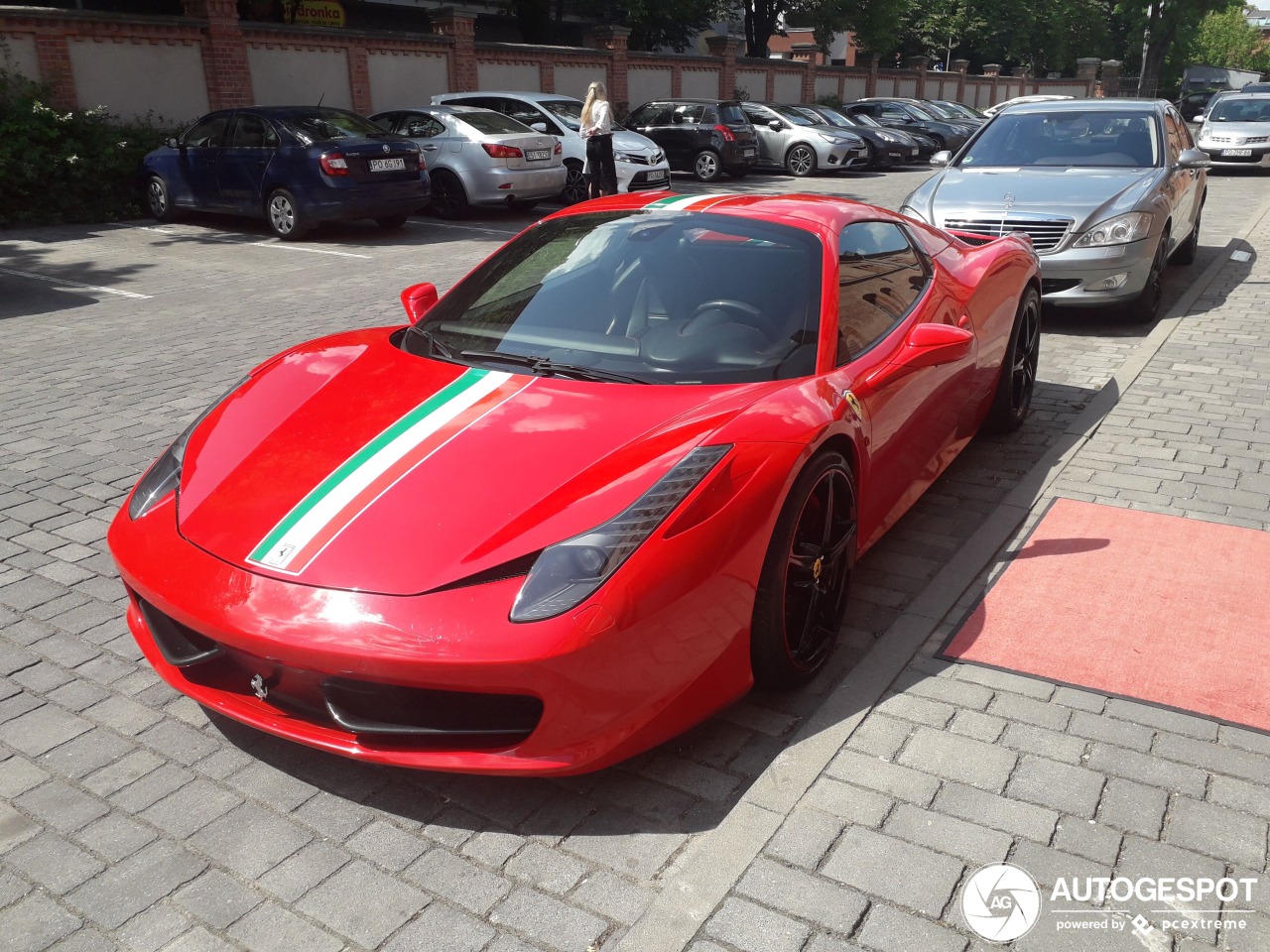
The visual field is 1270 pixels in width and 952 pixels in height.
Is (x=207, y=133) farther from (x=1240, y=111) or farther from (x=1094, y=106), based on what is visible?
(x=1240, y=111)

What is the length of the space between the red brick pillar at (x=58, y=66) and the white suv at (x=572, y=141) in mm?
5387

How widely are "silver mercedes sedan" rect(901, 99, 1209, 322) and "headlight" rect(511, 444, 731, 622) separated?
5653mm

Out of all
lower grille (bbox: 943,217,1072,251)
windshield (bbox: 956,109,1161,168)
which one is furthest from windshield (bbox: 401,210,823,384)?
windshield (bbox: 956,109,1161,168)

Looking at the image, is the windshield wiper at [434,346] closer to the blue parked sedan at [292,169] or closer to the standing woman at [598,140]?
the blue parked sedan at [292,169]

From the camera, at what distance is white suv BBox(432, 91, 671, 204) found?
1642cm

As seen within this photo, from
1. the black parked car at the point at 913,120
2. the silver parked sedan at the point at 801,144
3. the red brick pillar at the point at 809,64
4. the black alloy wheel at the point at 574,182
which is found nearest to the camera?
the black alloy wheel at the point at 574,182

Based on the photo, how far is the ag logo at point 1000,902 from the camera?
2.52 meters

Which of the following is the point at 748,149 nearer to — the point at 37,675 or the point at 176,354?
the point at 176,354

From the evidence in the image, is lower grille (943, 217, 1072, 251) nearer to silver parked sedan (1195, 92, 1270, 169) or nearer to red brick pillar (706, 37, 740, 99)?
silver parked sedan (1195, 92, 1270, 169)

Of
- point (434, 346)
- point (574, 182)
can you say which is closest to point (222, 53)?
point (574, 182)

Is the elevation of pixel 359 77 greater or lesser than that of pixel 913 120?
greater

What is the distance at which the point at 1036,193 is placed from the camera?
8.75 metres

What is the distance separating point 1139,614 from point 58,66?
16230 millimetres
